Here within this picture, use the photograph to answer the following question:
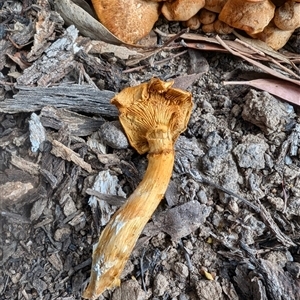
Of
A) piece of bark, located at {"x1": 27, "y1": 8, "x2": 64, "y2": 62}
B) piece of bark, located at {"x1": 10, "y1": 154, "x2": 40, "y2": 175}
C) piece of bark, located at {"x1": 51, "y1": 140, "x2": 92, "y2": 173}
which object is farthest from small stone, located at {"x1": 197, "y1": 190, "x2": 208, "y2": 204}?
piece of bark, located at {"x1": 27, "y1": 8, "x2": 64, "y2": 62}

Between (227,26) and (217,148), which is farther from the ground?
(227,26)

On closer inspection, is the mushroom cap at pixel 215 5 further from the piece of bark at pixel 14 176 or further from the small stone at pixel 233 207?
the piece of bark at pixel 14 176

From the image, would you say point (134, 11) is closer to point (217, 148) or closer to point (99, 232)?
point (217, 148)

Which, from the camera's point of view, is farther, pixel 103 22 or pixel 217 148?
pixel 103 22

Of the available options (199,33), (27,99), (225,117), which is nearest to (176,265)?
(225,117)

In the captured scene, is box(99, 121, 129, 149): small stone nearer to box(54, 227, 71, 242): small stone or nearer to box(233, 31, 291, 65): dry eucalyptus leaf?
box(54, 227, 71, 242): small stone

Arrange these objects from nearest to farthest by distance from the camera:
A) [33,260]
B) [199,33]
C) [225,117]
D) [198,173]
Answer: [33,260], [198,173], [225,117], [199,33]

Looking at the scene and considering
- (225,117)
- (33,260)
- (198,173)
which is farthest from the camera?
(225,117)
